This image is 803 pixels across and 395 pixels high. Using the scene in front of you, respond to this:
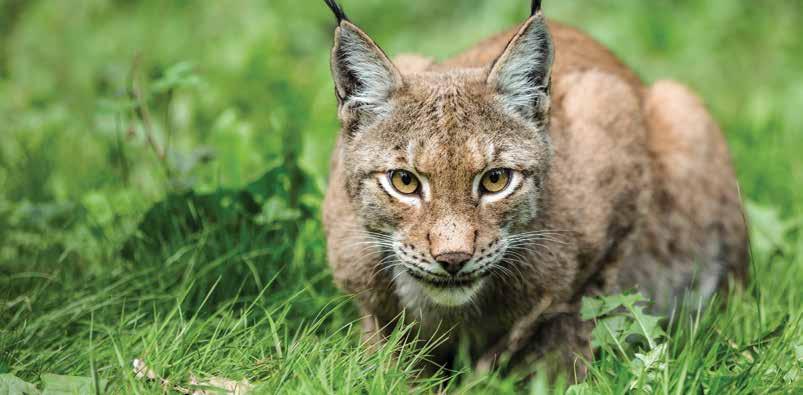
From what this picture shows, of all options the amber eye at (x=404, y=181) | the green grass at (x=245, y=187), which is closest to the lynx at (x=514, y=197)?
the amber eye at (x=404, y=181)

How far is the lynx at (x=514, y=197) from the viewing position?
12.8 ft

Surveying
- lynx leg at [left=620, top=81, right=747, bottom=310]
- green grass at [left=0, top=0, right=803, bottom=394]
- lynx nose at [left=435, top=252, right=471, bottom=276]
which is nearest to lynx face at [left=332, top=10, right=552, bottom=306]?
lynx nose at [left=435, top=252, right=471, bottom=276]

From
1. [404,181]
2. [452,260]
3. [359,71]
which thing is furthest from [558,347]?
[359,71]

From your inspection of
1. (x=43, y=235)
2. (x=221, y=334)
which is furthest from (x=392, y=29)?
(x=221, y=334)

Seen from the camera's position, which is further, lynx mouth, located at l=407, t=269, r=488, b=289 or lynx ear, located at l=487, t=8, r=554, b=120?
lynx ear, located at l=487, t=8, r=554, b=120

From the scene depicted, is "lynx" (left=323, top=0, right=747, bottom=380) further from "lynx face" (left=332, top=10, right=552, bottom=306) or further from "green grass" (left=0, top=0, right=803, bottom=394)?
"green grass" (left=0, top=0, right=803, bottom=394)

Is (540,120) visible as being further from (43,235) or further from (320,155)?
(43,235)

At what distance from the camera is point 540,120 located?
425 centimetres

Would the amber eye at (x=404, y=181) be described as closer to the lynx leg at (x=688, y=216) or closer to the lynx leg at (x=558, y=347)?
the lynx leg at (x=558, y=347)

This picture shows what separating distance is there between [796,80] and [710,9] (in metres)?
1.37

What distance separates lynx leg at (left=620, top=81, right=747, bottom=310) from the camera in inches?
210

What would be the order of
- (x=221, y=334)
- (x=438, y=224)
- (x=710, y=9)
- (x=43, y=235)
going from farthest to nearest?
1. (x=710, y=9)
2. (x=43, y=235)
3. (x=221, y=334)
4. (x=438, y=224)

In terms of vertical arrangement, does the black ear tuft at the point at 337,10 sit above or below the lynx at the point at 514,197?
above

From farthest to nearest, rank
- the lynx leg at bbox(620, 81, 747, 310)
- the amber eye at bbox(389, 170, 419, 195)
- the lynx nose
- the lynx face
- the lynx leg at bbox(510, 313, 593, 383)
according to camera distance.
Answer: the lynx leg at bbox(620, 81, 747, 310)
the lynx leg at bbox(510, 313, 593, 383)
the amber eye at bbox(389, 170, 419, 195)
the lynx face
the lynx nose
